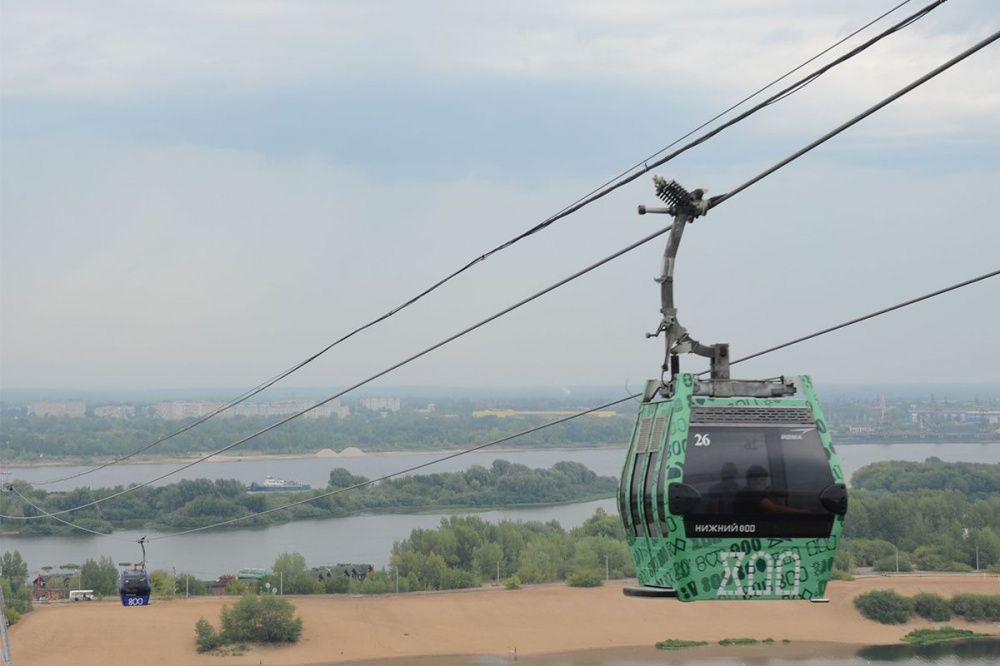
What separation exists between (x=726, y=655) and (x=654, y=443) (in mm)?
38835

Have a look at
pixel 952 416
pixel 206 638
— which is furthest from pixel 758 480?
pixel 952 416

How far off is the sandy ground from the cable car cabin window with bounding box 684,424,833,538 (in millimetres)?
39783

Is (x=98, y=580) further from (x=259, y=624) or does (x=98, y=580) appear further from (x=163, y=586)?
(x=259, y=624)

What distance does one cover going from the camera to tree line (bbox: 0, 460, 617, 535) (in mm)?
88250

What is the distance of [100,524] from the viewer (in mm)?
87125

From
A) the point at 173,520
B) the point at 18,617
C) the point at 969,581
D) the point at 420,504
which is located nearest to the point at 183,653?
the point at 18,617

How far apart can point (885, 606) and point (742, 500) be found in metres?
44.1

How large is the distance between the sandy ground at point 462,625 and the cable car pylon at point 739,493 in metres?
39.5

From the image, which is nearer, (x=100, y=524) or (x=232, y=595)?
(x=232, y=595)

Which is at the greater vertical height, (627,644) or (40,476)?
(40,476)

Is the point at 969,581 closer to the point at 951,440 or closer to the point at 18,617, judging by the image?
the point at 18,617

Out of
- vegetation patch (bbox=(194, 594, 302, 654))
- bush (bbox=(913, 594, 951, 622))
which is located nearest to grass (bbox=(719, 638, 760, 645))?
bush (bbox=(913, 594, 951, 622))

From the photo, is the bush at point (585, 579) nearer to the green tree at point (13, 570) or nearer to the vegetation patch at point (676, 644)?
the vegetation patch at point (676, 644)

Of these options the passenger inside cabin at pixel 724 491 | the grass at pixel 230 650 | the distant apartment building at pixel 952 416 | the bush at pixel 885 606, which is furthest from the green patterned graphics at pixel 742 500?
the distant apartment building at pixel 952 416
